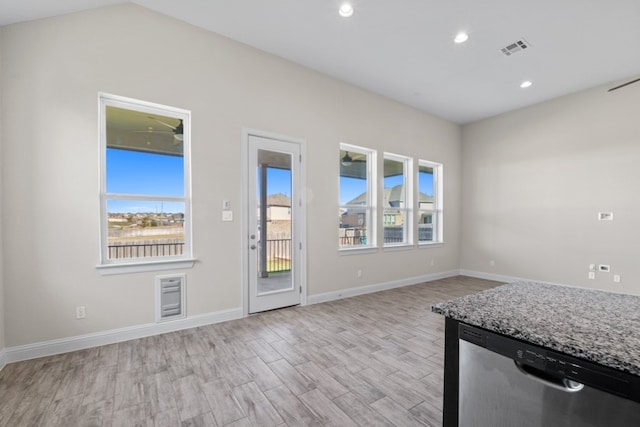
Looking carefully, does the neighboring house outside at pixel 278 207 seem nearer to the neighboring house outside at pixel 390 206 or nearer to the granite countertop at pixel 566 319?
the neighboring house outside at pixel 390 206

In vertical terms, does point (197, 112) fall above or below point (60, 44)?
below

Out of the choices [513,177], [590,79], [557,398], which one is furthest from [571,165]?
[557,398]

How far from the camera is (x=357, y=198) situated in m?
4.88

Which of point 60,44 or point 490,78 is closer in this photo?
point 60,44

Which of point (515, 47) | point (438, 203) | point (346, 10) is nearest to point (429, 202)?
point (438, 203)

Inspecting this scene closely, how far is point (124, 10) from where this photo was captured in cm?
288

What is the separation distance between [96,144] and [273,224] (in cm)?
212

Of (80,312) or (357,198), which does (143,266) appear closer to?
(80,312)

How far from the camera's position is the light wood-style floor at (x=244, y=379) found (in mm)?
1787

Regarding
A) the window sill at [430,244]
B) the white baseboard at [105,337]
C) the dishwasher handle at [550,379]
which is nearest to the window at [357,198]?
the window sill at [430,244]

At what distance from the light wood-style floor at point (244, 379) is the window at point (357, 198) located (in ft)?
5.74

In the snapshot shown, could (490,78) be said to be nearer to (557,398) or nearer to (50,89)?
(557,398)

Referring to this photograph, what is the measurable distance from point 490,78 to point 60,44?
18.2 feet

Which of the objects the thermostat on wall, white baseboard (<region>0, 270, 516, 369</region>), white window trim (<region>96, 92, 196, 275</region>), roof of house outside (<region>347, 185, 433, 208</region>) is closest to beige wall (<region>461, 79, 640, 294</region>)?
the thermostat on wall
